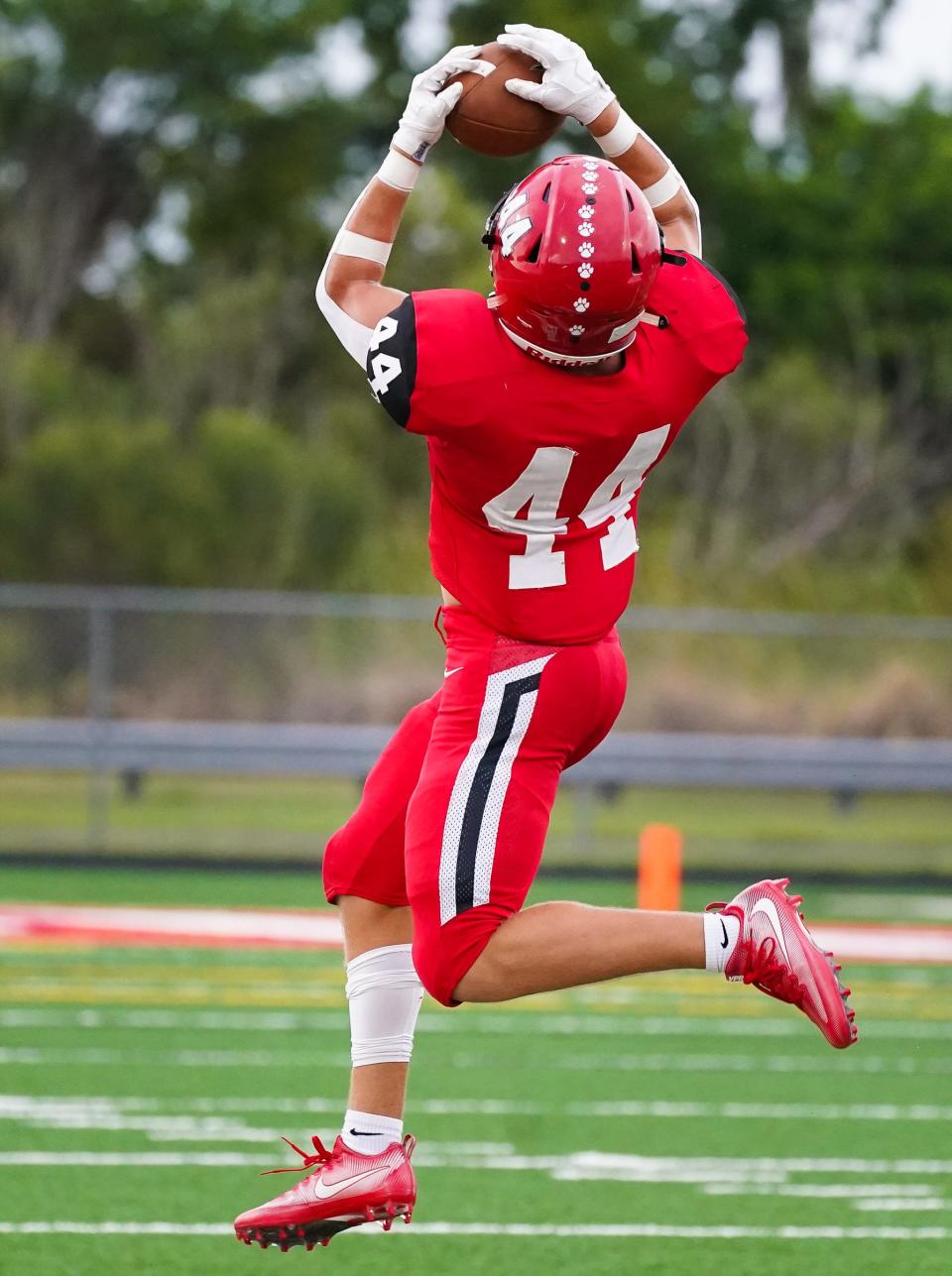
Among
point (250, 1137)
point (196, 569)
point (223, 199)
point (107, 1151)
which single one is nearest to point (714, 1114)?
point (250, 1137)

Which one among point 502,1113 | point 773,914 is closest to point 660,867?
point 502,1113

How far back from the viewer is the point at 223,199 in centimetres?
3011

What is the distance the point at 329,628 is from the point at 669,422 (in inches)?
454

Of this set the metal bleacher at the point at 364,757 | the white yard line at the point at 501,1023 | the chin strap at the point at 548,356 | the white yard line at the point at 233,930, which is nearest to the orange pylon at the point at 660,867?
the white yard line at the point at 233,930

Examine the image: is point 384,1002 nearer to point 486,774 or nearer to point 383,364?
point 486,774

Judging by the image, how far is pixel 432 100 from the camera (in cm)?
416

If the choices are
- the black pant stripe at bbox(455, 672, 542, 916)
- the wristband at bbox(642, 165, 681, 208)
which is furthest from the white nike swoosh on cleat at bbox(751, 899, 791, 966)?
the wristband at bbox(642, 165, 681, 208)

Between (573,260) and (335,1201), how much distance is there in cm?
193

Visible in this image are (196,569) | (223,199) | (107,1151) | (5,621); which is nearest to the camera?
(107,1151)

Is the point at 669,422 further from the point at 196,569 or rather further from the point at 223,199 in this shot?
the point at 223,199

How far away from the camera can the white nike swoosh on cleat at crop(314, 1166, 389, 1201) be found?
437 cm

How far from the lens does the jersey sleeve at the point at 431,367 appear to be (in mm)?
3922

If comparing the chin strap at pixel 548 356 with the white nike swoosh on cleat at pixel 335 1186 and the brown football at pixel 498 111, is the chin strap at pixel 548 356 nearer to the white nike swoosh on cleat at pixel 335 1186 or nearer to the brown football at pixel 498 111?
the brown football at pixel 498 111

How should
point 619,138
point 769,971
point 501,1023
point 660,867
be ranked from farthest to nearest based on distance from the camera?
point 660,867 → point 501,1023 → point 619,138 → point 769,971
